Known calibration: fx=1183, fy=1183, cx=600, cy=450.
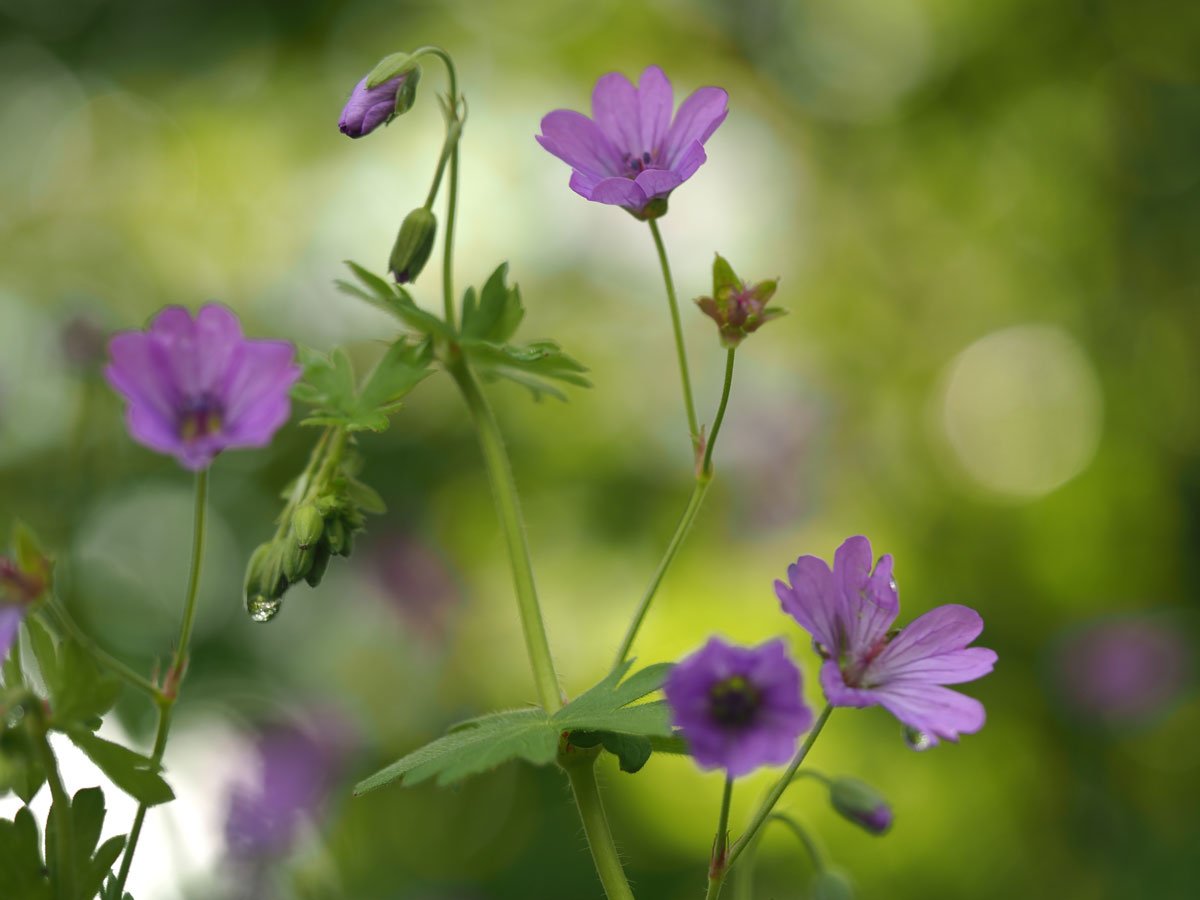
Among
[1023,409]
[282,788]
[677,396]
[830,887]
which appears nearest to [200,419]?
[830,887]

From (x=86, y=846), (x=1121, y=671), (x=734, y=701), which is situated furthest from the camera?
(x=1121, y=671)

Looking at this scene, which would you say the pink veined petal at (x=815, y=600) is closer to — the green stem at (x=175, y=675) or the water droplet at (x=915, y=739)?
the water droplet at (x=915, y=739)

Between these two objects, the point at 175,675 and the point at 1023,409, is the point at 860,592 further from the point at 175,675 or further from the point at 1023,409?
the point at 1023,409

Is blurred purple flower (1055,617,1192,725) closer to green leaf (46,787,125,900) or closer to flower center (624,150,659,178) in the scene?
flower center (624,150,659,178)

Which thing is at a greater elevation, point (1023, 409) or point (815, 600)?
point (1023, 409)

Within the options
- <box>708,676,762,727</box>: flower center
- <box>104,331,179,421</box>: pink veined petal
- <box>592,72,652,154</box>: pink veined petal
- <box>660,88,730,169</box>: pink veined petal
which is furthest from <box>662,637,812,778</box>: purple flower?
<box>592,72,652,154</box>: pink veined petal

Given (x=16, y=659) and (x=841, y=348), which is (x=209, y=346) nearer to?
(x=16, y=659)
